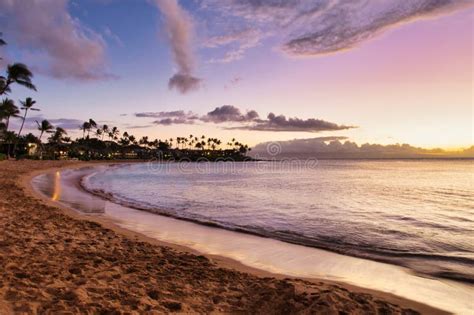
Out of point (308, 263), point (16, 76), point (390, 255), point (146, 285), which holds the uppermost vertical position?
point (16, 76)

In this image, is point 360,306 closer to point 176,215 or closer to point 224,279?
point 224,279

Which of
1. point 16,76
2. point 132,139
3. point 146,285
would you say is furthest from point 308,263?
point 132,139

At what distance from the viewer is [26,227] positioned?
9.41 m

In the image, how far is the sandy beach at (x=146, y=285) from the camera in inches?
184

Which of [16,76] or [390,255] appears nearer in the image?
[390,255]

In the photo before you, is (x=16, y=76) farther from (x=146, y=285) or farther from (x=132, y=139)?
(x=132, y=139)

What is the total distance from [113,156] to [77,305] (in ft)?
557

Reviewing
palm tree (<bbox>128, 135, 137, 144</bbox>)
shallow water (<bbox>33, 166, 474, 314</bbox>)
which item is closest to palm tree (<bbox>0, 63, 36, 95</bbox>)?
shallow water (<bbox>33, 166, 474, 314</bbox>)

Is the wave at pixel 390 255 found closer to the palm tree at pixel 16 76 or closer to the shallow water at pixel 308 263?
the shallow water at pixel 308 263

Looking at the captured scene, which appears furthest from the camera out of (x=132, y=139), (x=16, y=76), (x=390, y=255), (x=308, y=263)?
(x=132, y=139)

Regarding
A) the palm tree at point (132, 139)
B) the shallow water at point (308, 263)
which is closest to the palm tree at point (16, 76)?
the shallow water at point (308, 263)

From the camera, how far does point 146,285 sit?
5.52 m

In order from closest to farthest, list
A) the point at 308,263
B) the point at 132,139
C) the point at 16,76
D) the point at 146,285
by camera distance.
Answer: the point at 146,285 < the point at 308,263 < the point at 16,76 < the point at 132,139

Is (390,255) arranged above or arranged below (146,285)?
below
